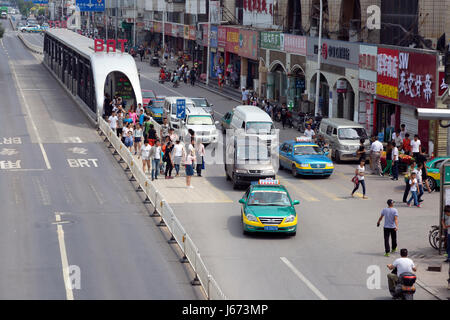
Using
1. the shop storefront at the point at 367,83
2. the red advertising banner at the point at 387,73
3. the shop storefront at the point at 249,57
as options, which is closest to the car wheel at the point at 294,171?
the red advertising banner at the point at 387,73

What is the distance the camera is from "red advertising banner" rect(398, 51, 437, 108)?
38.2 metres

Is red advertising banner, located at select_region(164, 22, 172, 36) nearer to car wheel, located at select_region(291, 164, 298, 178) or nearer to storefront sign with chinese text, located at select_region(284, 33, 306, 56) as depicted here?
storefront sign with chinese text, located at select_region(284, 33, 306, 56)

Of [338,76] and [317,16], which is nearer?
[338,76]

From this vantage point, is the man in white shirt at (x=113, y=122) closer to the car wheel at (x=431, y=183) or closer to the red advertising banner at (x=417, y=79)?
the red advertising banner at (x=417, y=79)

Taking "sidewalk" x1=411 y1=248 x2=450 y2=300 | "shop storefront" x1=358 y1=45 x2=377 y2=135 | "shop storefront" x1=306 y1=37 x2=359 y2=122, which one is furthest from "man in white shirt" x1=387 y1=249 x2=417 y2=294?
"shop storefront" x1=306 y1=37 x2=359 y2=122

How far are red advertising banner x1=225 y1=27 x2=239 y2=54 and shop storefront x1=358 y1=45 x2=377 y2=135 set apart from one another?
26723 millimetres

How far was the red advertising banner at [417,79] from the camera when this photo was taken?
1503 inches

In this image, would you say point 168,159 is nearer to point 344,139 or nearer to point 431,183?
point 344,139

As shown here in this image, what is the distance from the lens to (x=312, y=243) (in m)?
23.8

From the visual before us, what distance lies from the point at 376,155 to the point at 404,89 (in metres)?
7.39

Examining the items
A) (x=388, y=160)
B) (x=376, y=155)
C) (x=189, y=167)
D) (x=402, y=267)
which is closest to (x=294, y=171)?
(x=376, y=155)

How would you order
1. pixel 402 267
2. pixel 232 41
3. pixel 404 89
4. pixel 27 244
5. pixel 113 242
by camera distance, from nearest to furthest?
pixel 402 267 < pixel 27 244 < pixel 113 242 < pixel 404 89 < pixel 232 41

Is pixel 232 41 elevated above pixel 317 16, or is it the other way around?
pixel 317 16
